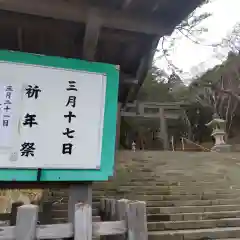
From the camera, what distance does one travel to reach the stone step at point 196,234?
149 inches

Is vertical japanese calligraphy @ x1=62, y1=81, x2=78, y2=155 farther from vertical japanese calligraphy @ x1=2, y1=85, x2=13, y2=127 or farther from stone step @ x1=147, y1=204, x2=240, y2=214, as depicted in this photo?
stone step @ x1=147, y1=204, x2=240, y2=214

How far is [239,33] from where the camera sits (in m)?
18.5

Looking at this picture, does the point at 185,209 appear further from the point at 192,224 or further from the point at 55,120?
the point at 55,120

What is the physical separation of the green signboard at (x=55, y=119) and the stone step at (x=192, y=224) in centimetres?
218

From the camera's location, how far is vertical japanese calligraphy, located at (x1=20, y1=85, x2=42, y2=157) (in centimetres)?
215

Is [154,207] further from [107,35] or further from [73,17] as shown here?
[73,17]

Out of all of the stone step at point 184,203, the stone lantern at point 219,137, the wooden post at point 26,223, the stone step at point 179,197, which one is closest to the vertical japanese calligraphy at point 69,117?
the wooden post at point 26,223

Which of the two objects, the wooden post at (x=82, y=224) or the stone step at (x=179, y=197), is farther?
the stone step at (x=179, y=197)

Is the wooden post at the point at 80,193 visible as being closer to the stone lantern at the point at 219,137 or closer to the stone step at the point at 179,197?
the stone step at the point at 179,197

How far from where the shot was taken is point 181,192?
6.09 m

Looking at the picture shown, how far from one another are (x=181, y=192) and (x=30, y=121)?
4.53 m

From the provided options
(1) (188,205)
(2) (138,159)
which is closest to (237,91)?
(2) (138,159)

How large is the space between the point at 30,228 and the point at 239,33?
1908 centimetres

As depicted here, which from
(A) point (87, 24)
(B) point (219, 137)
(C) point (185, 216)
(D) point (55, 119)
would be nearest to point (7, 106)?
(D) point (55, 119)
